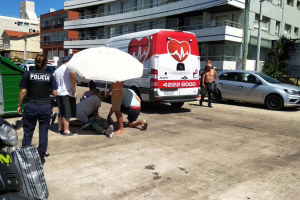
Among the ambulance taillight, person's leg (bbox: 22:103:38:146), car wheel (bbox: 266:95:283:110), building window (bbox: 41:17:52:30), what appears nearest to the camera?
person's leg (bbox: 22:103:38:146)

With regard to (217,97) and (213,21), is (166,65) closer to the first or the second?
(217,97)

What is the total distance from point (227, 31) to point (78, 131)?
18807 millimetres

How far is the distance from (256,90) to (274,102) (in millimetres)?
862

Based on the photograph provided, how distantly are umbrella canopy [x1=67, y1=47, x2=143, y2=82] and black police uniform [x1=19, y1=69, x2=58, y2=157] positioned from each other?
135cm

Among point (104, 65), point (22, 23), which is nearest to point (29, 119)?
point (104, 65)

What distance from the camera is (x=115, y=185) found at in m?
3.83

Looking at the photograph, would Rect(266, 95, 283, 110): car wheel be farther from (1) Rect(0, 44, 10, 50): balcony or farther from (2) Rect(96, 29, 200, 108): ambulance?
(1) Rect(0, 44, 10, 50): balcony

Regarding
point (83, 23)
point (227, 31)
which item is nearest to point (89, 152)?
point (227, 31)

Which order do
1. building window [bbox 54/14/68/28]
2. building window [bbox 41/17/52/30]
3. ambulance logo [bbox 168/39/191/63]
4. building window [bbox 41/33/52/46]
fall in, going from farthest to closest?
building window [bbox 41/17/52/30]
building window [bbox 41/33/52/46]
building window [bbox 54/14/68/28]
ambulance logo [bbox 168/39/191/63]

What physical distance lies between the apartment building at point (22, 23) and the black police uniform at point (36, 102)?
216ft

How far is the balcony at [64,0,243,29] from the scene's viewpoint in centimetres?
2488

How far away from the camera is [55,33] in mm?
51000

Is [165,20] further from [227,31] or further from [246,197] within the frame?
[246,197]

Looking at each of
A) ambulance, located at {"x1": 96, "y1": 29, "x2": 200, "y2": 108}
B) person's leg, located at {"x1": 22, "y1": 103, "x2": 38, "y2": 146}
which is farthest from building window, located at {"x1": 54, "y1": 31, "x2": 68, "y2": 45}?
person's leg, located at {"x1": 22, "y1": 103, "x2": 38, "y2": 146}
